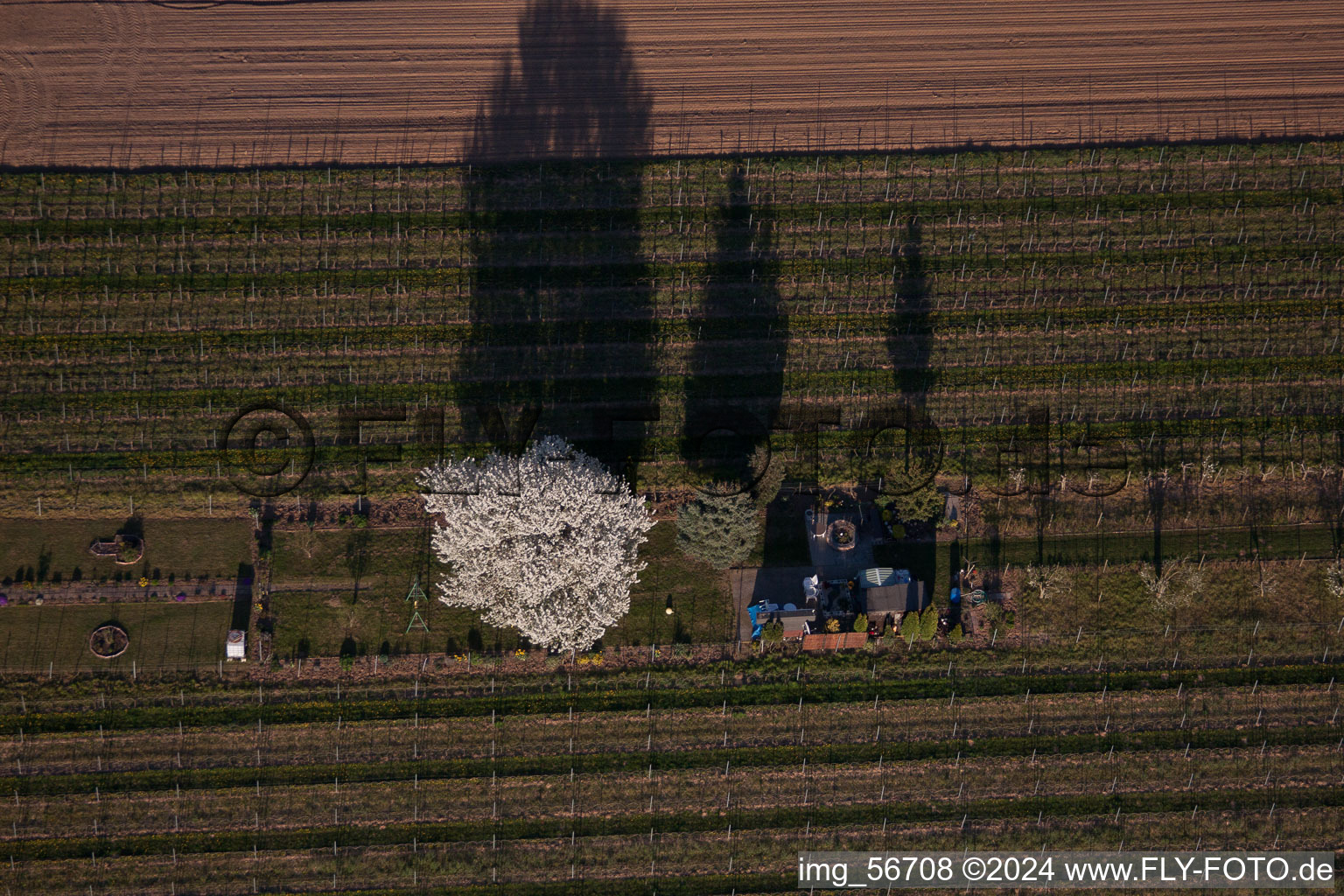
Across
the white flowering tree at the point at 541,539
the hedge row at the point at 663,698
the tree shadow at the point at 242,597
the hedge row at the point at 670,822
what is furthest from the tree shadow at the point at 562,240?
the hedge row at the point at 670,822

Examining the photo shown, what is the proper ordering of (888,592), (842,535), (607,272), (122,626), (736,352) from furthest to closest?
(607,272)
(736,352)
(842,535)
(122,626)
(888,592)

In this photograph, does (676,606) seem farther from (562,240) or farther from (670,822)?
(562,240)

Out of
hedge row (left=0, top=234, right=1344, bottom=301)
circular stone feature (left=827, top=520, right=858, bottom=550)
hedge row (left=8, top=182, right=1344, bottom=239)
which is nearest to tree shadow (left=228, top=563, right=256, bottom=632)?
hedge row (left=0, top=234, right=1344, bottom=301)

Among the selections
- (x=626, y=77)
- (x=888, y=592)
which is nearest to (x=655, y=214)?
(x=626, y=77)

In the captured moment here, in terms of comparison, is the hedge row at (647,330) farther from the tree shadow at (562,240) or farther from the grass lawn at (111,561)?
the grass lawn at (111,561)

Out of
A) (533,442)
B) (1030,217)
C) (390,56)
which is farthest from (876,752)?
(390,56)

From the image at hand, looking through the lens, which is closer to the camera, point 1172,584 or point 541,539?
point 541,539

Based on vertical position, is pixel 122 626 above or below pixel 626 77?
below
